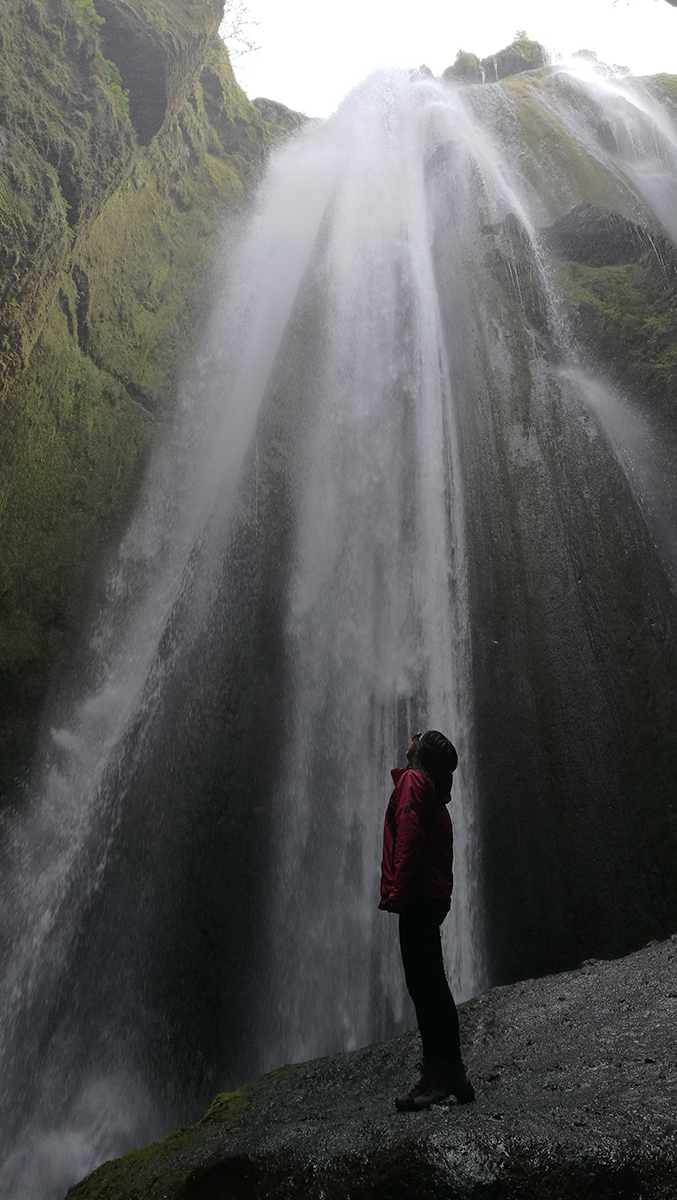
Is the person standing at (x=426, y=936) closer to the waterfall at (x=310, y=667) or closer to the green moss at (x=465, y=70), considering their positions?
the waterfall at (x=310, y=667)

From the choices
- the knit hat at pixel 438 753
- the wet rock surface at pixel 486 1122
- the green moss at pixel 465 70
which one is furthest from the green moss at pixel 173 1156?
the green moss at pixel 465 70

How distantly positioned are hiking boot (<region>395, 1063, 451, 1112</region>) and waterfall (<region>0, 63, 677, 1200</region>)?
11.2ft

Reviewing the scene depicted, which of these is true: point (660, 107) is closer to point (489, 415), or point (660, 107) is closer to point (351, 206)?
point (351, 206)

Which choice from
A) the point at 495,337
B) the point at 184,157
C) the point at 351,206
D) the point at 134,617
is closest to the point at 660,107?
the point at 351,206

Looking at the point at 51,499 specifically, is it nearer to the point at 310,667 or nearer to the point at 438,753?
the point at 310,667

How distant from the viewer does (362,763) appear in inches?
282

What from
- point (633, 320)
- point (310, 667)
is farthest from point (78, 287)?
point (633, 320)

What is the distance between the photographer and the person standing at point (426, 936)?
2.58 metres

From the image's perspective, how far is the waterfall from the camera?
5.64m

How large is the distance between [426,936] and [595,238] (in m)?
11.0

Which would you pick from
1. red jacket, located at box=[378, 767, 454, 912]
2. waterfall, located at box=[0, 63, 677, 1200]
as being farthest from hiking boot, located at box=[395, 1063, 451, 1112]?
waterfall, located at box=[0, 63, 677, 1200]

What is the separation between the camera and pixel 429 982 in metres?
2.59

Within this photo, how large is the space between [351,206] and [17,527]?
9644mm

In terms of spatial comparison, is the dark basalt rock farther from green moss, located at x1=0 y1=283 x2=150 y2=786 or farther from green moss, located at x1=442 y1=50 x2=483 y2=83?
green moss, located at x1=442 y1=50 x2=483 y2=83
